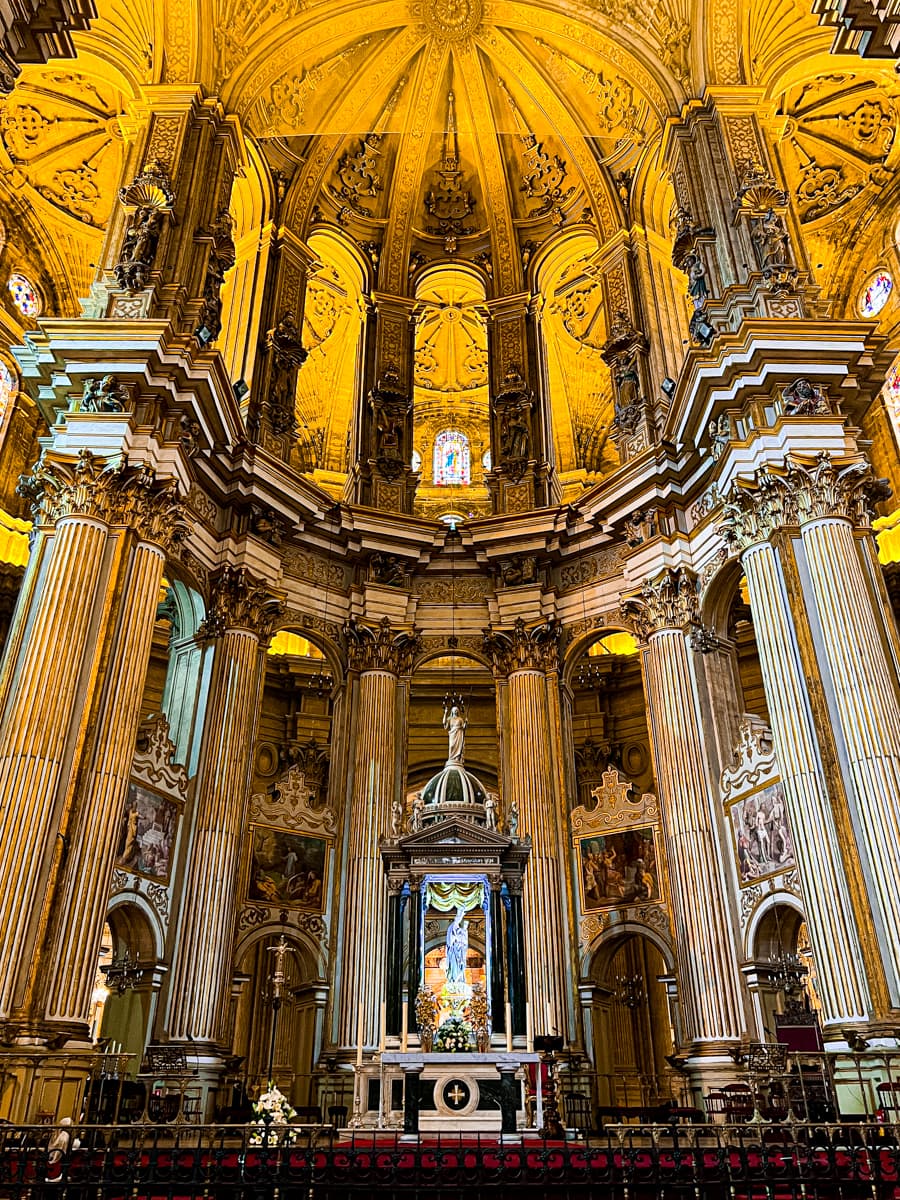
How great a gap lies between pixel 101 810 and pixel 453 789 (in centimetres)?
575

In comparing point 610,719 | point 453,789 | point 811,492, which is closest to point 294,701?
point 610,719

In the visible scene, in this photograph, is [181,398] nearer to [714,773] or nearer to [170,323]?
[170,323]

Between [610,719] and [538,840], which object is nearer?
[538,840]

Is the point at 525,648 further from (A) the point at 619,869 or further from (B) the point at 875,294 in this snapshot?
(B) the point at 875,294

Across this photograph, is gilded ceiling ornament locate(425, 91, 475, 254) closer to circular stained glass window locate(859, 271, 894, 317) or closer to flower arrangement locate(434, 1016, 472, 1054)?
circular stained glass window locate(859, 271, 894, 317)

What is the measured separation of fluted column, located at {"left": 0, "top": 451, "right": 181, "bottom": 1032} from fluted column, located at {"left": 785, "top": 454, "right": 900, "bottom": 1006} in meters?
10.9

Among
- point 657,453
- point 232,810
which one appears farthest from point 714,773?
point 232,810

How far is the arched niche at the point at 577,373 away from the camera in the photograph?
91.1 ft

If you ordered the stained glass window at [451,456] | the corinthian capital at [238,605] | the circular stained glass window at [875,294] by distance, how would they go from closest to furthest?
the corinthian capital at [238,605], the circular stained glass window at [875,294], the stained glass window at [451,456]

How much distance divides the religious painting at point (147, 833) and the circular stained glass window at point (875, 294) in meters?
20.6

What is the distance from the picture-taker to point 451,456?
32312 millimetres

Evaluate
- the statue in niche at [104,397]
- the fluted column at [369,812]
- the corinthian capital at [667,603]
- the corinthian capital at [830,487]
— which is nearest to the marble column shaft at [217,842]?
the fluted column at [369,812]

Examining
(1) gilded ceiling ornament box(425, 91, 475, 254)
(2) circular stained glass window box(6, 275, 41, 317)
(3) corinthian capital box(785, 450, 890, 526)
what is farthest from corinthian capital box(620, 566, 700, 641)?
(2) circular stained glass window box(6, 275, 41, 317)

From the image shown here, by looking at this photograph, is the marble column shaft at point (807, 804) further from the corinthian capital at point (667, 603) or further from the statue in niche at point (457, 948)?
the statue in niche at point (457, 948)
